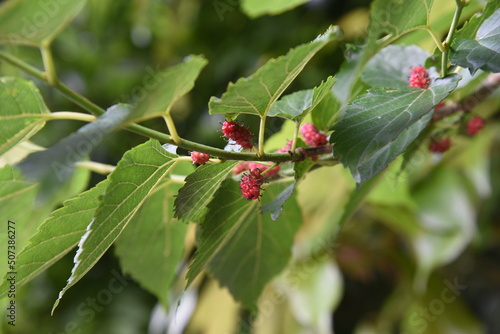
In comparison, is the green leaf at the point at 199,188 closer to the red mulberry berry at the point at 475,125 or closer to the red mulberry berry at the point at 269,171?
the red mulberry berry at the point at 269,171

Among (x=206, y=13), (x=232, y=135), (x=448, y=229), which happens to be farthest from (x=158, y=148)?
(x=206, y=13)

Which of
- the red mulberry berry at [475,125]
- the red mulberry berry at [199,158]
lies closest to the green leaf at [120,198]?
the red mulberry berry at [199,158]

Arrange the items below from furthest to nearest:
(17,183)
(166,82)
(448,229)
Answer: (448,229), (17,183), (166,82)

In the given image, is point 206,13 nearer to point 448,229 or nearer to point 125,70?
point 125,70

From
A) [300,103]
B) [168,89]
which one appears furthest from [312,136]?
[168,89]

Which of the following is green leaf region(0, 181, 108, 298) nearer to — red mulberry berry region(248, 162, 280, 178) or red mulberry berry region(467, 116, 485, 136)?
red mulberry berry region(248, 162, 280, 178)

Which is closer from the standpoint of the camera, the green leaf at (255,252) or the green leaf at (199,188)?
the green leaf at (199,188)
